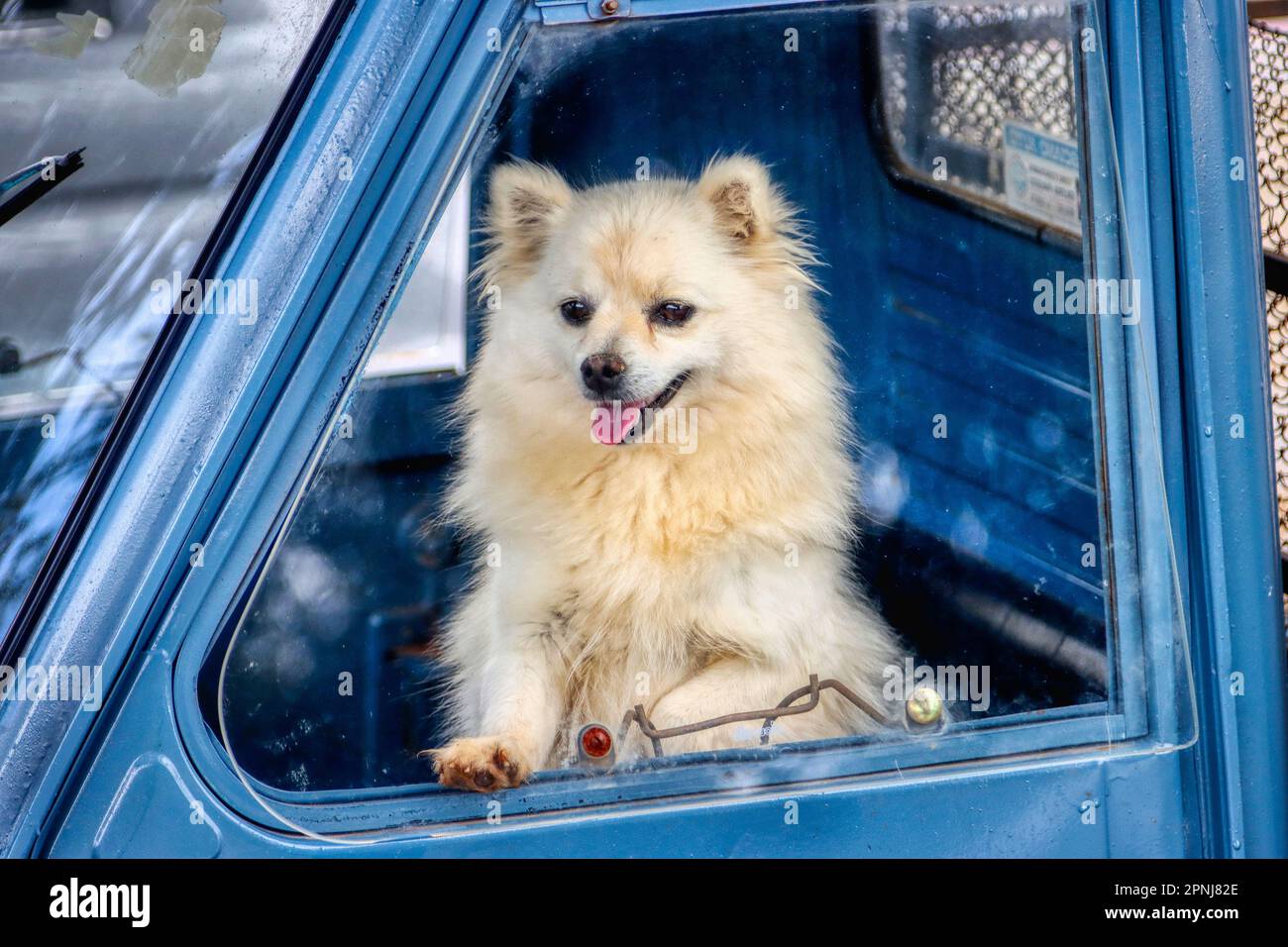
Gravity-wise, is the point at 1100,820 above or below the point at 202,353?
below

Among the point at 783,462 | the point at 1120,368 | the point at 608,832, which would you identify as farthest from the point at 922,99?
the point at 608,832

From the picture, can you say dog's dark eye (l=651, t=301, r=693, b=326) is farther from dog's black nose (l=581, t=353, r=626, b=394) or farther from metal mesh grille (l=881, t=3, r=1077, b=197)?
metal mesh grille (l=881, t=3, r=1077, b=197)

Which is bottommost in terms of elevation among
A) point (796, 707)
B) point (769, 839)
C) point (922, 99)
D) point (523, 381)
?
point (769, 839)

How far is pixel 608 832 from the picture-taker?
5.42 feet

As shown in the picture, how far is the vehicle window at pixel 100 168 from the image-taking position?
1.76 metres

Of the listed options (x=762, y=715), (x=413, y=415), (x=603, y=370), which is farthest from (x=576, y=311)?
(x=762, y=715)

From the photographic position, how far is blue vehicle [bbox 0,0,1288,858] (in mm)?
1634

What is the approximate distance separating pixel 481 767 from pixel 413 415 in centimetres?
53

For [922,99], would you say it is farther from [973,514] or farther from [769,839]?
[769,839]

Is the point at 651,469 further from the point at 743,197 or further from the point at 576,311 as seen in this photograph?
the point at 743,197

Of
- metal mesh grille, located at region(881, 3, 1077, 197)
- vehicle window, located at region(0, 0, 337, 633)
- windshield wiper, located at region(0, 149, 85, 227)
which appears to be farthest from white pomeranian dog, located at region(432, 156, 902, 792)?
windshield wiper, located at region(0, 149, 85, 227)

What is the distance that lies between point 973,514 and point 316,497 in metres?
0.91

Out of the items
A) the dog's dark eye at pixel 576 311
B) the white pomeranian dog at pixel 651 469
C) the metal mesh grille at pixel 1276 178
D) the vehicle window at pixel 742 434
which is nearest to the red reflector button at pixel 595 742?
the vehicle window at pixel 742 434

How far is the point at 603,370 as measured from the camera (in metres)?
2.16
